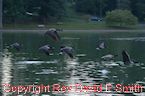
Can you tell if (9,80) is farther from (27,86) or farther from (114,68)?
(114,68)

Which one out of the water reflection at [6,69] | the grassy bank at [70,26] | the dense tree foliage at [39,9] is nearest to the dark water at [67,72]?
the water reflection at [6,69]

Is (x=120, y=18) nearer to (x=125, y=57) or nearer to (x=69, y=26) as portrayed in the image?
(x=69, y=26)

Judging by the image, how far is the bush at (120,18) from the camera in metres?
83.8

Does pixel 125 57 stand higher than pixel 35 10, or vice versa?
pixel 125 57

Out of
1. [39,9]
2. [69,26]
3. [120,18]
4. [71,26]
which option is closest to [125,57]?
[69,26]

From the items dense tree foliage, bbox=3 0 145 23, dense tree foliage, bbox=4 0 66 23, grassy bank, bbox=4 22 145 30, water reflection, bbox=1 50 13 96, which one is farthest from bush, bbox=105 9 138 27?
water reflection, bbox=1 50 13 96

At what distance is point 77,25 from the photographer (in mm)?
80250

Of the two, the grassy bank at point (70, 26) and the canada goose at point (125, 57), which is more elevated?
the canada goose at point (125, 57)

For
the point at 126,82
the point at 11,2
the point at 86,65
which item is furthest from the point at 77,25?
the point at 126,82

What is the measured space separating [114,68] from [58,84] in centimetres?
570

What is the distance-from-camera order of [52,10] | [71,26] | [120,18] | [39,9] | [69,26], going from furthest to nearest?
[120,18]
[39,9]
[52,10]
[71,26]
[69,26]

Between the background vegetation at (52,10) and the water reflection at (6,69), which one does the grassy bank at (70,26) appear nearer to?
the background vegetation at (52,10)

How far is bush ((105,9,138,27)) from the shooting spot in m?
83.8

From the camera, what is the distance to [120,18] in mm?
84188
